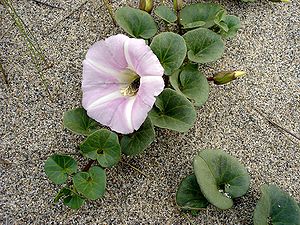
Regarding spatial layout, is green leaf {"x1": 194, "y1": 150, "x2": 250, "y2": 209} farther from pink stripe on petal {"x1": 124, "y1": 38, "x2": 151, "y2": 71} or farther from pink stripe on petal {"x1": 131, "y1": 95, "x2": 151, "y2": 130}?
pink stripe on petal {"x1": 124, "y1": 38, "x2": 151, "y2": 71}

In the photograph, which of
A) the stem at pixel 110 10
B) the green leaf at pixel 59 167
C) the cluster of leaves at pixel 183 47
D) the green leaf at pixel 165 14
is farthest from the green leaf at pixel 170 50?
the green leaf at pixel 59 167

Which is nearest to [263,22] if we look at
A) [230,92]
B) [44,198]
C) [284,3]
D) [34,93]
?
[284,3]

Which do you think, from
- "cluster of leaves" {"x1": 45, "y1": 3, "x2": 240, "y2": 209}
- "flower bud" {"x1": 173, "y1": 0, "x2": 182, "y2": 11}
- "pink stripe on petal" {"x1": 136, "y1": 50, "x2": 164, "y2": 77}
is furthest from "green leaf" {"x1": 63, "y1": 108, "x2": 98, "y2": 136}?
"flower bud" {"x1": 173, "y1": 0, "x2": 182, "y2": 11}

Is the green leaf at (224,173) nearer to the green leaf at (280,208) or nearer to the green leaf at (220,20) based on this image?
the green leaf at (280,208)

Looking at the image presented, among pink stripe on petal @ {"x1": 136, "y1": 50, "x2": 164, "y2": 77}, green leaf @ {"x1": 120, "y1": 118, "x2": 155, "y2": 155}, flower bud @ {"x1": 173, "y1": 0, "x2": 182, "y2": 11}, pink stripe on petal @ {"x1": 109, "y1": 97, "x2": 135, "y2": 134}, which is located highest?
pink stripe on petal @ {"x1": 136, "y1": 50, "x2": 164, "y2": 77}

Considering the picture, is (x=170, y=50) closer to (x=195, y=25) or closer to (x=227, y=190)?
(x=195, y=25)

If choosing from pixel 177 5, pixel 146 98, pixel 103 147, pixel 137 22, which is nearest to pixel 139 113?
pixel 146 98
